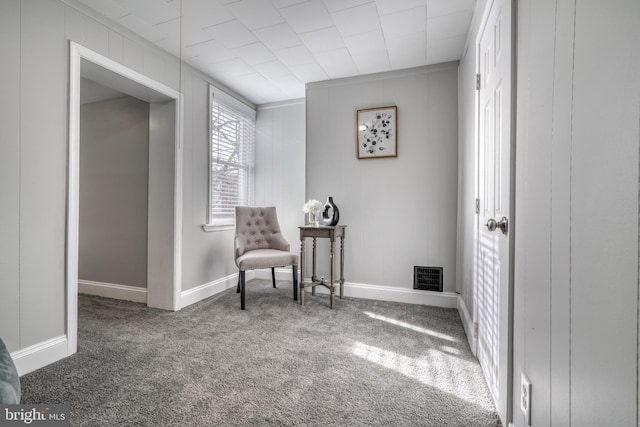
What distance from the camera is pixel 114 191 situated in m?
3.29

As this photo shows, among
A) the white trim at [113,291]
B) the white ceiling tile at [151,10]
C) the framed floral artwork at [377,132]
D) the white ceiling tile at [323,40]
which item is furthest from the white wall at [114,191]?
the framed floral artwork at [377,132]

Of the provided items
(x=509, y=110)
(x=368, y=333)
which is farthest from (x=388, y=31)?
(x=368, y=333)

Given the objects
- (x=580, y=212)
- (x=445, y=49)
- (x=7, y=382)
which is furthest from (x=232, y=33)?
(x=580, y=212)

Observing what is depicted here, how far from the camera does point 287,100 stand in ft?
13.0

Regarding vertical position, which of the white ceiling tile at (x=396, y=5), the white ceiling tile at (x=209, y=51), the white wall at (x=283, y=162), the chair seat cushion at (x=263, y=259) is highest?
the white ceiling tile at (x=209, y=51)

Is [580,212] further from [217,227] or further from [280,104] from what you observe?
[280,104]

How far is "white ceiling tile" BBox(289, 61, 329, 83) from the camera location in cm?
305

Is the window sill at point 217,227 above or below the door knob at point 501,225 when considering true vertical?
below

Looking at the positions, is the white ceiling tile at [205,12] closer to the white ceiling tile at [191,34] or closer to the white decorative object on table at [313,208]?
the white ceiling tile at [191,34]

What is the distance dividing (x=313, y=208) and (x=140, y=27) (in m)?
2.13

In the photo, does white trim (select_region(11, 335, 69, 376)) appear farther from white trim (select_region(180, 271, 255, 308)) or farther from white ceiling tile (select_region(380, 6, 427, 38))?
white ceiling tile (select_region(380, 6, 427, 38))

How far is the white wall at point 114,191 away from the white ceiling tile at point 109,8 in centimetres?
101

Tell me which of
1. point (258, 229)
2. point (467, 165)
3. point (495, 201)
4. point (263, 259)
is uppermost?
point (467, 165)

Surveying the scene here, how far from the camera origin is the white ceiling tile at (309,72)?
3.05 meters
